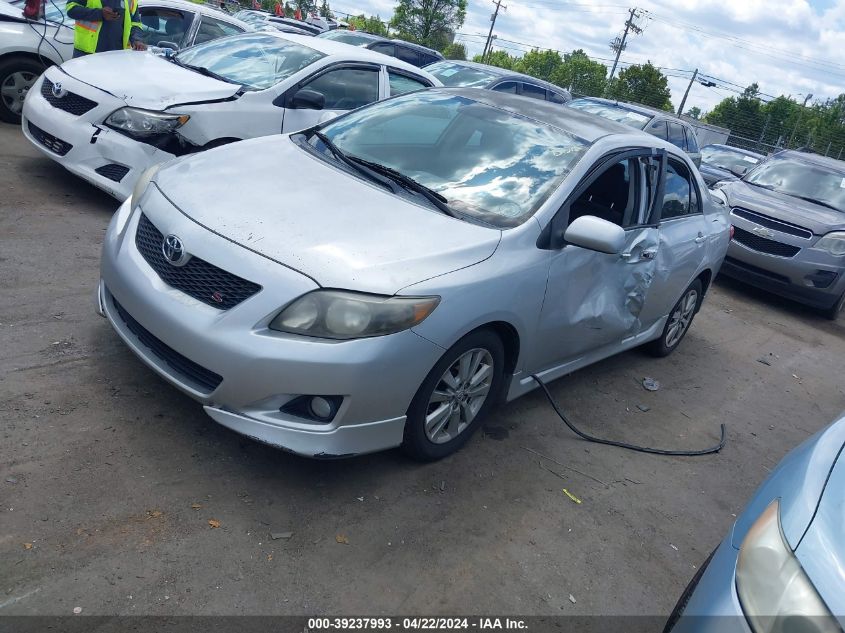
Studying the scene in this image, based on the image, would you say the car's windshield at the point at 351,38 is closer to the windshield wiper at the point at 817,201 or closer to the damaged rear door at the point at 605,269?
the windshield wiper at the point at 817,201

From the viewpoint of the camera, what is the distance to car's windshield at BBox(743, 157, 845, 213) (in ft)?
30.8

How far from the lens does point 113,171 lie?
19.4 ft

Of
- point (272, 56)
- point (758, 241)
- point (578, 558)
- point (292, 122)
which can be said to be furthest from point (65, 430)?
point (758, 241)

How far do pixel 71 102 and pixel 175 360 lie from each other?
4.00m

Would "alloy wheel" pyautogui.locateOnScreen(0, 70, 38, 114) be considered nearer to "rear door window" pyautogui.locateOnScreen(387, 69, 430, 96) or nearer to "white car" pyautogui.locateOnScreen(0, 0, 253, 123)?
"white car" pyautogui.locateOnScreen(0, 0, 253, 123)

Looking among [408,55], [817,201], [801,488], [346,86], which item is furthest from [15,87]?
[408,55]

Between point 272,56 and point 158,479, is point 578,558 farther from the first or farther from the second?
point 272,56

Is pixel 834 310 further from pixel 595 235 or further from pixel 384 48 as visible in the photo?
pixel 384 48

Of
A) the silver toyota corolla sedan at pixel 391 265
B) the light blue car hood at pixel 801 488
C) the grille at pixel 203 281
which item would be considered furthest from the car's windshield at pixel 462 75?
the light blue car hood at pixel 801 488

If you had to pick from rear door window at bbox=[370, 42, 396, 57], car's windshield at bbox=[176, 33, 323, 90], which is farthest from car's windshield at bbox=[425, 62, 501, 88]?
car's windshield at bbox=[176, 33, 323, 90]

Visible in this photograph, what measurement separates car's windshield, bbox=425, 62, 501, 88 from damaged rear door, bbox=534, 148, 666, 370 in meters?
7.59

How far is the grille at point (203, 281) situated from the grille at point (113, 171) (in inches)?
114

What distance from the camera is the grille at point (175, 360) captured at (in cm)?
306

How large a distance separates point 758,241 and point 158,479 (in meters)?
7.78
